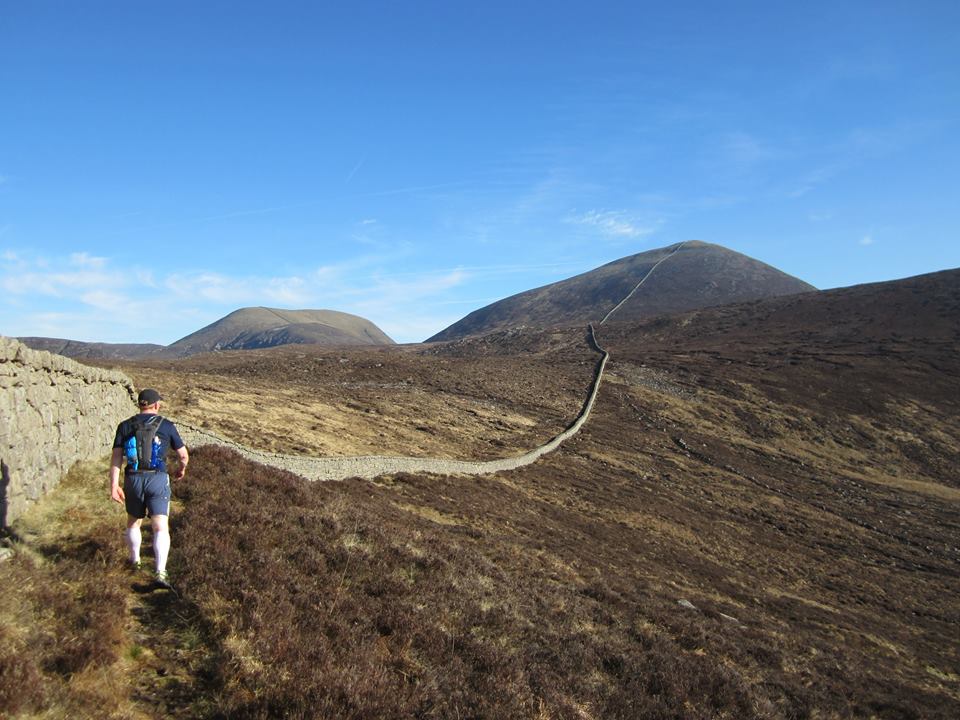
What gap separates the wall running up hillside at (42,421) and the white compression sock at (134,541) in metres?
1.78

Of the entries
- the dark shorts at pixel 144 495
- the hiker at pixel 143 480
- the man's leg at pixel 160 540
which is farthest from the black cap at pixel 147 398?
the man's leg at pixel 160 540

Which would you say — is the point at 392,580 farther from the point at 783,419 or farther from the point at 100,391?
the point at 783,419

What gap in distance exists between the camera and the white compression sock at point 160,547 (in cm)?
771

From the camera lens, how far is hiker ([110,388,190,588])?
7742 mm

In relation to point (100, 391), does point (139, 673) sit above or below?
below

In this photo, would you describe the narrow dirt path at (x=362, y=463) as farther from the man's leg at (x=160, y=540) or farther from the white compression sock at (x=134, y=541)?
the man's leg at (x=160, y=540)

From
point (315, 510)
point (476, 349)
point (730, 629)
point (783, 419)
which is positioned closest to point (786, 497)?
point (783, 419)

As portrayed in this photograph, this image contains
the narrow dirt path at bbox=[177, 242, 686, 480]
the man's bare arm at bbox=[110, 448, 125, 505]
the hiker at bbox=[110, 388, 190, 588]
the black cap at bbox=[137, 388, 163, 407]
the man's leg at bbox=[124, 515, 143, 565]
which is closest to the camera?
the man's bare arm at bbox=[110, 448, 125, 505]

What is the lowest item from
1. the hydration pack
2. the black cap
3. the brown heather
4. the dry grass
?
the brown heather

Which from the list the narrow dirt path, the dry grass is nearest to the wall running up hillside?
the dry grass

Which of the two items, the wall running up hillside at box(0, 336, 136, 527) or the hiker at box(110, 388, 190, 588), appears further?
the wall running up hillside at box(0, 336, 136, 527)

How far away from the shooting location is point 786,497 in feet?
153

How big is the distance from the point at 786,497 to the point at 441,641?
46.5 m

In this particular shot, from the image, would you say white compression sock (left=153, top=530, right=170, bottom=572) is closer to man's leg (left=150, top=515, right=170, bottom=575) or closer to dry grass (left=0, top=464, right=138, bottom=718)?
man's leg (left=150, top=515, right=170, bottom=575)
